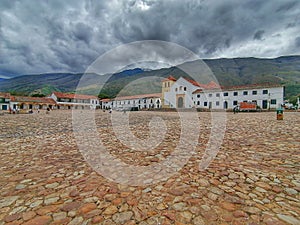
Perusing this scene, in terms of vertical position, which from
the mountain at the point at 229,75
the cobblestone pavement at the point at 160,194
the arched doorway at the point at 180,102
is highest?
the mountain at the point at 229,75

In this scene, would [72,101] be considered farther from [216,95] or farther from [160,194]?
[160,194]

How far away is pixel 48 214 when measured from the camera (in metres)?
1.47

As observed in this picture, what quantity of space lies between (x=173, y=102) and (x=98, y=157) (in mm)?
39669

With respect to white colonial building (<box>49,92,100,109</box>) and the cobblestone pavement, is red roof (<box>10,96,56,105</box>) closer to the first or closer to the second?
white colonial building (<box>49,92,100,109</box>)

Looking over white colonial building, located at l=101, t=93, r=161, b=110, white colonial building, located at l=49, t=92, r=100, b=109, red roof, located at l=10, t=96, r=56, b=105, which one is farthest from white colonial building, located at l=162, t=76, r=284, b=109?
red roof, located at l=10, t=96, r=56, b=105

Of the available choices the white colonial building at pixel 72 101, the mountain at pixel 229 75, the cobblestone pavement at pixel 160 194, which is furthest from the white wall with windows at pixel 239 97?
the mountain at pixel 229 75

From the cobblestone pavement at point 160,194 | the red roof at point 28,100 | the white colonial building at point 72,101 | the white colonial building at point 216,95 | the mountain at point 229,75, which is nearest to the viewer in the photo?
Answer: the cobblestone pavement at point 160,194

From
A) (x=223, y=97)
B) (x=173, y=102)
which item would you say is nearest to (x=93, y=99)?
(x=173, y=102)

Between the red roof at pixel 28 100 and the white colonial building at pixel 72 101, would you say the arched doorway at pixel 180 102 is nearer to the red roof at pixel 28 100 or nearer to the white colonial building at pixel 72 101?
the white colonial building at pixel 72 101

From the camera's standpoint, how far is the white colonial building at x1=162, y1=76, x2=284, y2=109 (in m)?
29.6

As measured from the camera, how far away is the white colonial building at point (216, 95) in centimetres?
2964

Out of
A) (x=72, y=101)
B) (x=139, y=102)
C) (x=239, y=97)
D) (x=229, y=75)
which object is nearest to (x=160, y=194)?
(x=239, y=97)

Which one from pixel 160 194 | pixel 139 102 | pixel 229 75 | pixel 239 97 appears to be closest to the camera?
pixel 160 194

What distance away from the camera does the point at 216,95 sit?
3616 cm
